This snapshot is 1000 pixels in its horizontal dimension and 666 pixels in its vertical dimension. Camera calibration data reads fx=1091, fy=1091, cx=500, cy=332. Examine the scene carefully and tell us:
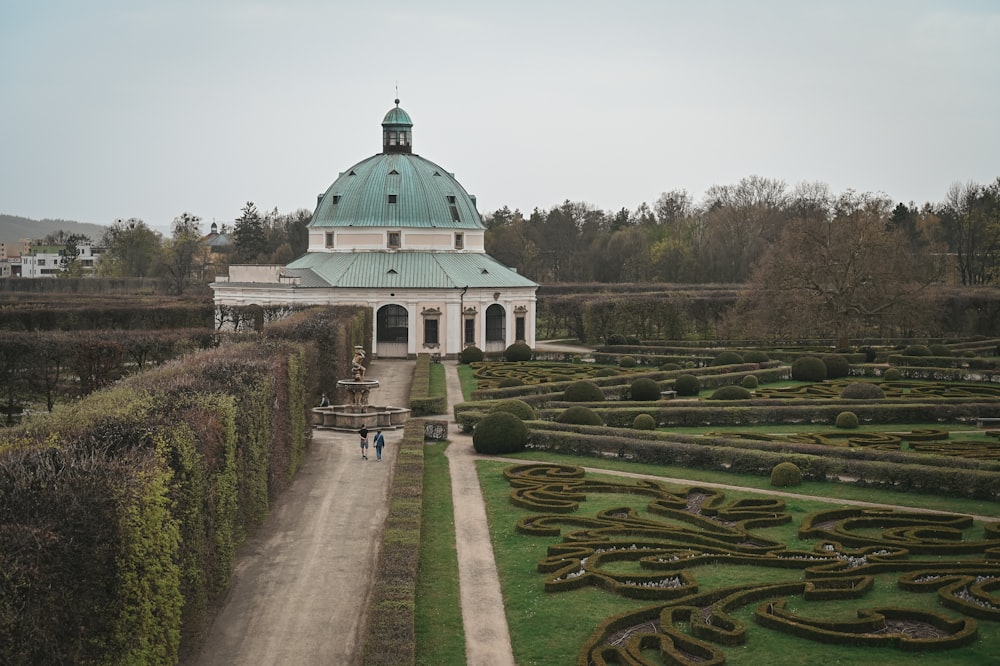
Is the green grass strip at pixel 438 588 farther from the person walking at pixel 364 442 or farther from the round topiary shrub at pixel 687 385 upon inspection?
the round topiary shrub at pixel 687 385

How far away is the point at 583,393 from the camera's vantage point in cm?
4278

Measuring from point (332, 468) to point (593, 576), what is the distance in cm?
1408

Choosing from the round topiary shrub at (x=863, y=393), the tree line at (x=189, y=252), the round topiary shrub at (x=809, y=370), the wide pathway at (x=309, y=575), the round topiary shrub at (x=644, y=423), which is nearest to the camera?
the wide pathway at (x=309, y=575)

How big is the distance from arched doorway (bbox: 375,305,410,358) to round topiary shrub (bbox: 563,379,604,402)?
27.3 metres

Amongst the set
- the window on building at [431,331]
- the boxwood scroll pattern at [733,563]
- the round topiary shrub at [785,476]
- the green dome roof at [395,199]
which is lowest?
the boxwood scroll pattern at [733,563]

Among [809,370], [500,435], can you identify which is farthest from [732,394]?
[500,435]

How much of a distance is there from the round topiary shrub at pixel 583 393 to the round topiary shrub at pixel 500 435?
8.96 metres

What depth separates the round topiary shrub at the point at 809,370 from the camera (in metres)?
52.2

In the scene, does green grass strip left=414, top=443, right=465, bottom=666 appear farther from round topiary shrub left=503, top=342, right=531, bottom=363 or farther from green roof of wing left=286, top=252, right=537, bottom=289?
green roof of wing left=286, top=252, right=537, bottom=289

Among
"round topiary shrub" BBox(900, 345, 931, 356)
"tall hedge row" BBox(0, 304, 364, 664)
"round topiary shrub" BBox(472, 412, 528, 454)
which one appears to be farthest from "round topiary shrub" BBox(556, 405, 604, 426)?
"round topiary shrub" BBox(900, 345, 931, 356)

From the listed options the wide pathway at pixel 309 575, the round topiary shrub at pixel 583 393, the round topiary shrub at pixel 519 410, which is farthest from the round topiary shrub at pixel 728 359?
the wide pathway at pixel 309 575

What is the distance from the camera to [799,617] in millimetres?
16859

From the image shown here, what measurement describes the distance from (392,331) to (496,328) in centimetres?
713

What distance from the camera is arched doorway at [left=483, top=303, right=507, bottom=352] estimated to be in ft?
235
